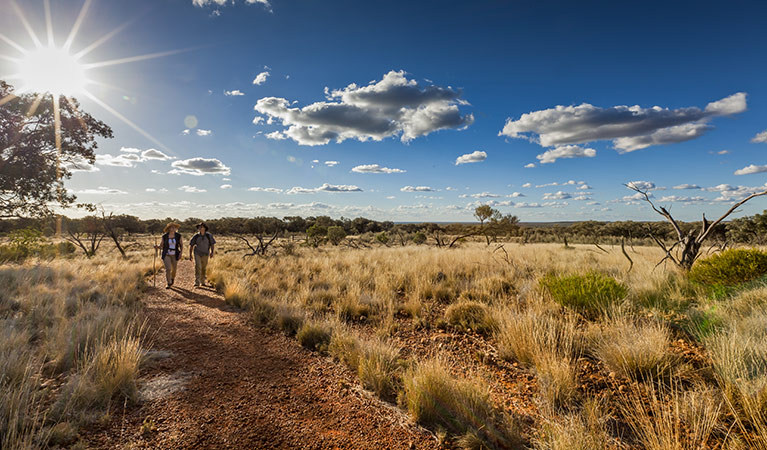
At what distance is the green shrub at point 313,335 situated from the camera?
16.8 feet

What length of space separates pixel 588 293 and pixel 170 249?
12.2m

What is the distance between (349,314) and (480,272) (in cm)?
481

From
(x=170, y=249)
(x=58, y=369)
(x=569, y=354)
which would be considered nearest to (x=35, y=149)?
(x=170, y=249)

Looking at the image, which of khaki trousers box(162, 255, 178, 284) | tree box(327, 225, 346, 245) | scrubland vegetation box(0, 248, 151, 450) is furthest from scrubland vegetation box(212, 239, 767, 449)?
tree box(327, 225, 346, 245)

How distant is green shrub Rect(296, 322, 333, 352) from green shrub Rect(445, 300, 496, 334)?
8.14 feet

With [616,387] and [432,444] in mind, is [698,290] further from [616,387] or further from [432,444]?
[432,444]

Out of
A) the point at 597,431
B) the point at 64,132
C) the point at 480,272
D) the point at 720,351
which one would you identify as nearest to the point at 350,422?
the point at 597,431

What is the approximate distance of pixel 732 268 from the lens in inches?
244

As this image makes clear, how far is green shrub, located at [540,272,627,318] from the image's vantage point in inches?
218

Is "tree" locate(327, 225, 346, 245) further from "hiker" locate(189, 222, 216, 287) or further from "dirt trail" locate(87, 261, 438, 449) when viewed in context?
"dirt trail" locate(87, 261, 438, 449)

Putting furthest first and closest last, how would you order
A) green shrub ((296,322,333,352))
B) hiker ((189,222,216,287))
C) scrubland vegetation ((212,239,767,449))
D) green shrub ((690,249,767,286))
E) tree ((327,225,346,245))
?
tree ((327,225,346,245)) < hiker ((189,222,216,287)) < green shrub ((690,249,767,286)) < green shrub ((296,322,333,352)) < scrubland vegetation ((212,239,767,449))

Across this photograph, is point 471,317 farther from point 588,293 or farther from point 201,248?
point 201,248

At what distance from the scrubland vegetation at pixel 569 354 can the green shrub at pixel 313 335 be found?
0.07 feet

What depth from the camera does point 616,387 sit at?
336cm
